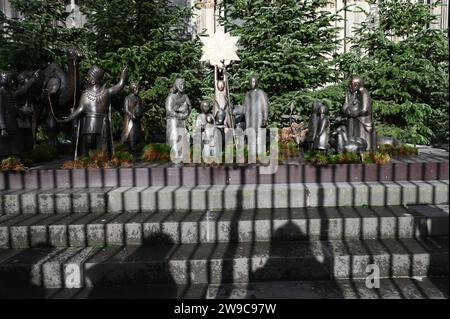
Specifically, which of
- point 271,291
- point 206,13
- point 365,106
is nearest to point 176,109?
point 365,106

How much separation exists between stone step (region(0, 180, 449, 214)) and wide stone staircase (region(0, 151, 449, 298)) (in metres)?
0.02

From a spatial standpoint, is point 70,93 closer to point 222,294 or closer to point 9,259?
point 9,259

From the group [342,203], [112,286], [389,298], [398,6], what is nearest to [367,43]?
[398,6]

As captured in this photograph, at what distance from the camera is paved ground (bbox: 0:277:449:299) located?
4062 mm

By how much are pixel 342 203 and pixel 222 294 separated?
249cm

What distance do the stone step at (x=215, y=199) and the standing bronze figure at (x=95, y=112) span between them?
68.3 inches

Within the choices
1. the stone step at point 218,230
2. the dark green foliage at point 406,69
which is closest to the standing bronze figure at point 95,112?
the stone step at point 218,230

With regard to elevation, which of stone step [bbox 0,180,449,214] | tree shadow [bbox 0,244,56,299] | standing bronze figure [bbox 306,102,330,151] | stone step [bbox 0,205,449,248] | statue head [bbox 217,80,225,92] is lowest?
tree shadow [bbox 0,244,56,299]

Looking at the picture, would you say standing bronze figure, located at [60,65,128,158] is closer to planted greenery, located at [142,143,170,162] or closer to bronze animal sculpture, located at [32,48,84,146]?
planted greenery, located at [142,143,170,162]

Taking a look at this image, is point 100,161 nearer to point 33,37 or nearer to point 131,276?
point 131,276

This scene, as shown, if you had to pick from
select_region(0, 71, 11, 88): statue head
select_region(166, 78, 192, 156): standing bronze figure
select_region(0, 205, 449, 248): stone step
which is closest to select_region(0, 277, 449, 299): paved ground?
select_region(0, 205, 449, 248): stone step

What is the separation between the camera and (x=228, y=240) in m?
5.00

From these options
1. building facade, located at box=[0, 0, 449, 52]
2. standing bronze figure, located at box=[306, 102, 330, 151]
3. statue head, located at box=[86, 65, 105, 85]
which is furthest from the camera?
building facade, located at box=[0, 0, 449, 52]

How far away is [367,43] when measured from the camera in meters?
13.2
